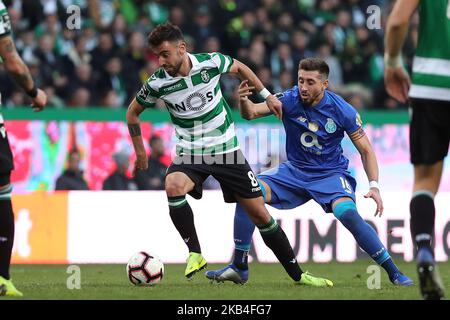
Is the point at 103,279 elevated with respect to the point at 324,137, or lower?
lower

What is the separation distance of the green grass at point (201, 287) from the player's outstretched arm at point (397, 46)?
1.81 metres

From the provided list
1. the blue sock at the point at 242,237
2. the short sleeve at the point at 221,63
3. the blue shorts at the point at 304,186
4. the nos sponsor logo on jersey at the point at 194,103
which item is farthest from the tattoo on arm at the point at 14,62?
the blue shorts at the point at 304,186

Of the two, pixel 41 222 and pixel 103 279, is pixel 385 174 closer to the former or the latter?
pixel 41 222

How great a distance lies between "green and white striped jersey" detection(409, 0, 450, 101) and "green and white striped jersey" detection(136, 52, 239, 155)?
109 inches

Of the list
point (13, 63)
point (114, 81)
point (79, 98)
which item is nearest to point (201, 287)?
point (13, 63)

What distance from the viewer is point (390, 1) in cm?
2033

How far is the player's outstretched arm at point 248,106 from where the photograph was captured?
29.9 ft

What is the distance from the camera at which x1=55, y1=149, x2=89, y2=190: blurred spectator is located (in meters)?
15.9

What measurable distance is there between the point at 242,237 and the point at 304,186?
743mm

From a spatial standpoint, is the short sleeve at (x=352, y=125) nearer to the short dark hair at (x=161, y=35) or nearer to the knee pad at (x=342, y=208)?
the knee pad at (x=342, y=208)

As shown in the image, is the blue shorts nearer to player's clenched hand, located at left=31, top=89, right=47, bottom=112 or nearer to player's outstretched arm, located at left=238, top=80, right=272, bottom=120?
player's outstretched arm, located at left=238, top=80, right=272, bottom=120

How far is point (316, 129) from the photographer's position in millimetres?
9836

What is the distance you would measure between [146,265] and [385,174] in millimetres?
8756
